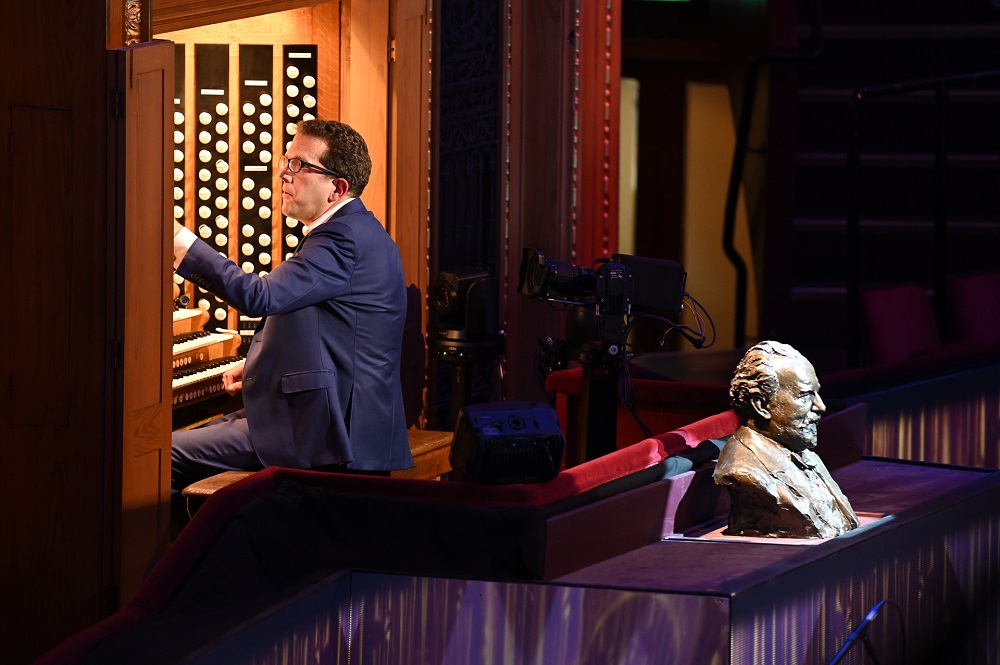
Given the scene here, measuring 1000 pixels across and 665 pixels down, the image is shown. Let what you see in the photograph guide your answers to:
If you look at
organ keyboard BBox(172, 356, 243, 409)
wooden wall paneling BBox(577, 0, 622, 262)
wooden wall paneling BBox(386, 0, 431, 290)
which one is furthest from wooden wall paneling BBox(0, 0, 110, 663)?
wooden wall paneling BBox(577, 0, 622, 262)

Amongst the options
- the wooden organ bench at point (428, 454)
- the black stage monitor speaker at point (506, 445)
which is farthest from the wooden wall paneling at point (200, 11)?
the black stage monitor speaker at point (506, 445)

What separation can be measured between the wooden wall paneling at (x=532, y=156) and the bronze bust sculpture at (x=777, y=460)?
271 centimetres

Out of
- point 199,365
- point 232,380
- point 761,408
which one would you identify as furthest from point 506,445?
point 199,365

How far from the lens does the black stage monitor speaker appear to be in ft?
9.37

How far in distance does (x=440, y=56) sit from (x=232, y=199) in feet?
3.13

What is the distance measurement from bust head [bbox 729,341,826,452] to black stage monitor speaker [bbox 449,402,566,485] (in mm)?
496

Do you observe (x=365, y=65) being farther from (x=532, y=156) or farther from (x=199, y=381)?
(x=199, y=381)

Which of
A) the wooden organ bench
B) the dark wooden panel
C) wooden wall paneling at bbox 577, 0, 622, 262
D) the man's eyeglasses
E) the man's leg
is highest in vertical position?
wooden wall paneling at bbox 577, 0, 622, 262

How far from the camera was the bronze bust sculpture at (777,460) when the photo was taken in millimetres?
3104

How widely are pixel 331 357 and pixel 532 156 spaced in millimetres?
2246

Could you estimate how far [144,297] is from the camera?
376 centimetres

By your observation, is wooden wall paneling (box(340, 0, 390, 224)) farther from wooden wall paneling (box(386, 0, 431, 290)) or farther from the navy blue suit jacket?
the navy blue suit jacket

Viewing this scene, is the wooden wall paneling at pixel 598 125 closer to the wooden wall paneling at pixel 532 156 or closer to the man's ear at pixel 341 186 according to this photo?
the wooden wall paneling at pixel 532 156

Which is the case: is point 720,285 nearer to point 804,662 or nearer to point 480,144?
point 480,144
